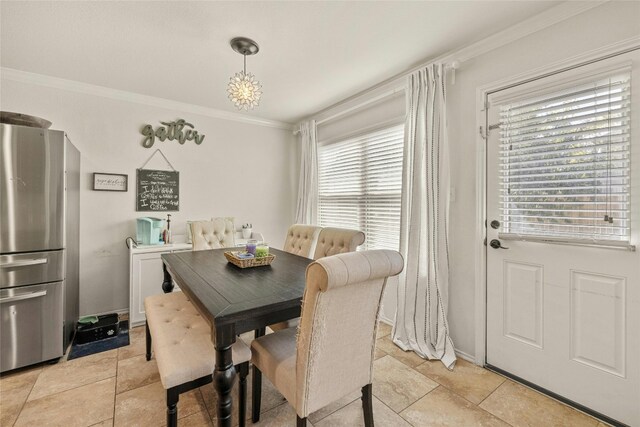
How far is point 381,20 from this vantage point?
1934 millimetres

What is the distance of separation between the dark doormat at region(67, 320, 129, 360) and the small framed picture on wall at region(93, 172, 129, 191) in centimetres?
155

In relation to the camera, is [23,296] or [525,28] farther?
[23,296]

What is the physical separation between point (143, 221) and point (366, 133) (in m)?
2.68

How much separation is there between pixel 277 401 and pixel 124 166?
2996 millimetres

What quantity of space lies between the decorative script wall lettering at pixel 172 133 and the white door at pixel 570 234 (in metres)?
3.27

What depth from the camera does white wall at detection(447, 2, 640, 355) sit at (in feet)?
6.25

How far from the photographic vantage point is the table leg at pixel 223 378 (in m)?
1.19

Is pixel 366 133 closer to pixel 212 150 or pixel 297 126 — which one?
pixel 297 126

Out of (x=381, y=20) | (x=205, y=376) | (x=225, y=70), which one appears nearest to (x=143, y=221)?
(x=225, y=70)

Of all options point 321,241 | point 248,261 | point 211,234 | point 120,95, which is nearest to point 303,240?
point 321,241

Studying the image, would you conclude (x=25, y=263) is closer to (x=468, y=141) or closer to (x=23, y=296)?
(x=23, y=296)

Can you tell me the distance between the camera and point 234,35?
2.11 meters

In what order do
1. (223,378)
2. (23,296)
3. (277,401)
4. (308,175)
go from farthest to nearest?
(308,175), (23,296), (277,401), (223,378)

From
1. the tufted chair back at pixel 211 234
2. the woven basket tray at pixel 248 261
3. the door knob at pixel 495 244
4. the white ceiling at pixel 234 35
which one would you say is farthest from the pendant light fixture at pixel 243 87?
the door knob at pixel 495 244
